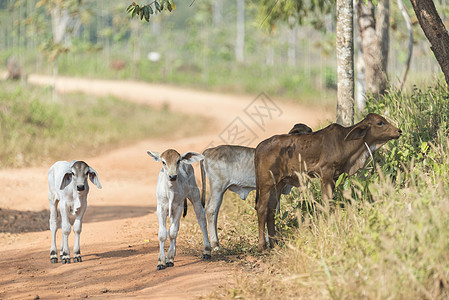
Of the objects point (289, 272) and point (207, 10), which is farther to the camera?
point (207, 10)

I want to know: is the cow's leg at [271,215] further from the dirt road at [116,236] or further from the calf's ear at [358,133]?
the calf's ear at [358,133]

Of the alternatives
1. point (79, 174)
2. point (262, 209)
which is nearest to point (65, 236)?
point (79, 174)

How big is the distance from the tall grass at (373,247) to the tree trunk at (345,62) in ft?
2.49

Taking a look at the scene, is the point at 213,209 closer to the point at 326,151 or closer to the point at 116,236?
the point at 326,151

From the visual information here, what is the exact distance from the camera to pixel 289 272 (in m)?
6.20

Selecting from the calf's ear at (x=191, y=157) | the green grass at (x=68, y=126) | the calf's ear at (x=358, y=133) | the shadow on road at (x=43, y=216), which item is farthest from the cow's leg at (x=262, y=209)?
the green grass at (x=68, y=126)

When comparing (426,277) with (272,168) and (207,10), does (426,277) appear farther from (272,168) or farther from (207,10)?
(207,10)

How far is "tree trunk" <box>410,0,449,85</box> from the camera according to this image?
7.91 m

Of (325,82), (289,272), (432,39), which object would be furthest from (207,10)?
(289,272)

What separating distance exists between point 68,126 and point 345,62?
1172 cm

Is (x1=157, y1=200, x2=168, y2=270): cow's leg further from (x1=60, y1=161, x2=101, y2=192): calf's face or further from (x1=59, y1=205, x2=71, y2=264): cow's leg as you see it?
(x1=59, y1=205, x2=71, y2=264): cow's leg

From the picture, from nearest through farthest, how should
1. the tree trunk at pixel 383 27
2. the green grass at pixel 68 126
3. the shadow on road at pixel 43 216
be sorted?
the shadow on road at pixel 43 216
the tree trunk at pixel 383 27
the green grass at pixel 68 126

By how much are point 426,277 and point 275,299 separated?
4.48 ft

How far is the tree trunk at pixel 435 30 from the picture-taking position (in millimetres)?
7914
